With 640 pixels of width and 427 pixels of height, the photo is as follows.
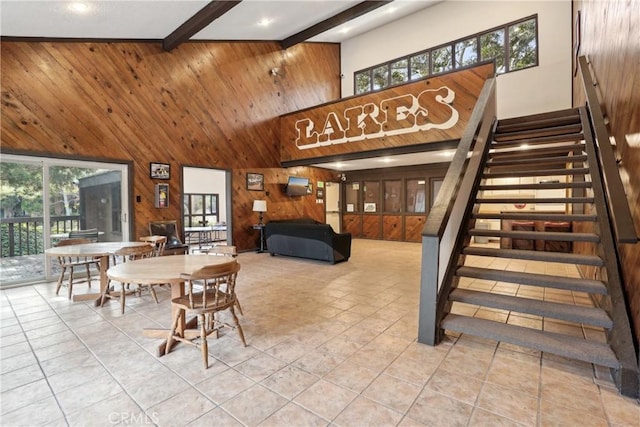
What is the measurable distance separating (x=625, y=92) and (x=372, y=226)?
7940 mm

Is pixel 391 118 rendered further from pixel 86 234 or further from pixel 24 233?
pixel 24 233

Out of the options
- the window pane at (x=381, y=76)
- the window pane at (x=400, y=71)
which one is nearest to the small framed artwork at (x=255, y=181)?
the window pane at (x=381, y=76)

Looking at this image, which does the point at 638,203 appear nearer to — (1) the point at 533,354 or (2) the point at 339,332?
(1) the point at 533,354

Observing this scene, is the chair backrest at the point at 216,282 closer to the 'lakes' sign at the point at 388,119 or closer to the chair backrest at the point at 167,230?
the chair backrest at the point at 167,230

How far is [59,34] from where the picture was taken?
4.78 m

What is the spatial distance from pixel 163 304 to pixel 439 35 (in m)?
9.43

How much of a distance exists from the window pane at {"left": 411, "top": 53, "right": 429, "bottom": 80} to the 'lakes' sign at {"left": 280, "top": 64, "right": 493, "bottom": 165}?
320 cm

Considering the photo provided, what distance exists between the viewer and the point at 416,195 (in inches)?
376

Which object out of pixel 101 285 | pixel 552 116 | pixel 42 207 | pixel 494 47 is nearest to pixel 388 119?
pixel 552 116

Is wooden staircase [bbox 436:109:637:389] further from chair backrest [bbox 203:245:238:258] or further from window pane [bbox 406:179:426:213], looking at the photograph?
window pane [bbox 406:179:426:213]

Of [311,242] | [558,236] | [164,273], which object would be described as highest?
[558,236]

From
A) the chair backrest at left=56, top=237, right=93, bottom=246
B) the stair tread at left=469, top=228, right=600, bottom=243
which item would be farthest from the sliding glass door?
the stair tread at left=469, top=228, right=600, bottom=243

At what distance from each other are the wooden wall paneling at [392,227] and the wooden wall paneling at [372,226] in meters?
0.15

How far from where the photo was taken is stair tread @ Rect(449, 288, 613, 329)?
2.30 metres
